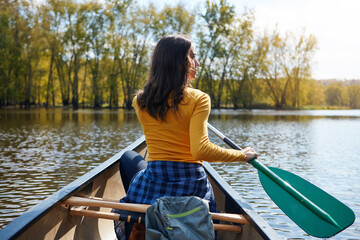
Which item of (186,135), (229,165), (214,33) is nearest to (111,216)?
(186,135)

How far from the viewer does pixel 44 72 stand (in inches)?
1272

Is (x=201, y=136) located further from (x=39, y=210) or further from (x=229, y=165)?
(x=229, y=165)

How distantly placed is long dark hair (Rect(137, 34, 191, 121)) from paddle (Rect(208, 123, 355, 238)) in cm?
65

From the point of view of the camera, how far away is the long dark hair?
69.4 inches

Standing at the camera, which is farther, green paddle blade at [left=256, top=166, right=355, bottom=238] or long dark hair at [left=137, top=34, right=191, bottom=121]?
green paddle blade at [left=256, top=166, right=355, bottom=238]

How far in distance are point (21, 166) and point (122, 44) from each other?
1164 inches

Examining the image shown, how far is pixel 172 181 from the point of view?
1.80 meters

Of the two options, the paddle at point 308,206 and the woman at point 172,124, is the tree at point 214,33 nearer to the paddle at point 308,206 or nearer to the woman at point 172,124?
the paddle at point 308,206

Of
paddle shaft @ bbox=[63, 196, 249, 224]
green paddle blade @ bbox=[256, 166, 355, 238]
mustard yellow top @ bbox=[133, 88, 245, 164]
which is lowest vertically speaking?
green paddle blade @ bbox=[256, 166, 355, 238]

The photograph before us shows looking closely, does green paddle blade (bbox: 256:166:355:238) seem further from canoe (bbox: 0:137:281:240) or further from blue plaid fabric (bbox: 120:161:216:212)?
blue plaid fabric (bbox: 120:161:216:212)

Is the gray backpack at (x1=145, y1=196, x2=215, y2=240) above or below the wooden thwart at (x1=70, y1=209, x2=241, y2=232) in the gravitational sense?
above

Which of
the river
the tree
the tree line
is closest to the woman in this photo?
the river

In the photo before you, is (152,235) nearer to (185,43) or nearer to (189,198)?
(189,198)

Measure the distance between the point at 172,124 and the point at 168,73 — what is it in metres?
0.27
